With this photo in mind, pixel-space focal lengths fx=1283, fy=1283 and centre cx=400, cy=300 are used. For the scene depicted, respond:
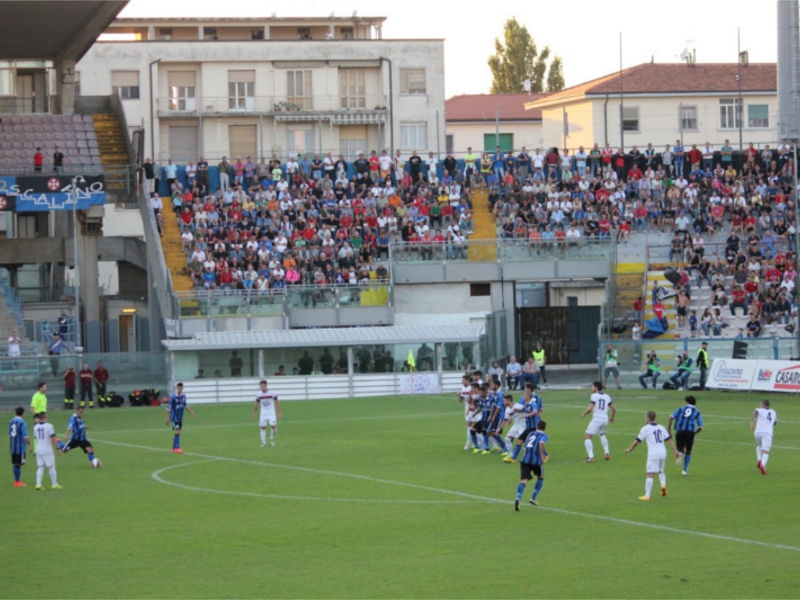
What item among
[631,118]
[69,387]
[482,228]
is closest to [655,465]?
[69,387]

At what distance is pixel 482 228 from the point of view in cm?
5831

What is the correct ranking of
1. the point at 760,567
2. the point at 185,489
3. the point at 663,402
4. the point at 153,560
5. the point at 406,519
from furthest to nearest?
the point at 663,402
the point at 185,489
the point at 406,519
the point at 153,560
the point at 760,567

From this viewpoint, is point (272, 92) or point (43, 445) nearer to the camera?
point (43, 445)

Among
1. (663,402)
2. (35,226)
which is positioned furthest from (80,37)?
(663,402)

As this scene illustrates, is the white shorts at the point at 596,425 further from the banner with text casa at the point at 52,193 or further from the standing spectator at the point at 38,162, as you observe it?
the standing spectator at the point at 38,162

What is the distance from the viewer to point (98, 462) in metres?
28.8

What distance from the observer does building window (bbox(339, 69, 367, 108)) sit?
78750 mm

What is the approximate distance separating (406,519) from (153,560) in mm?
4807

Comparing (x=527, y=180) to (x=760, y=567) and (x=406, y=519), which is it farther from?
(x=760, y=567)

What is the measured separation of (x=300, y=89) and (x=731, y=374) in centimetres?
4005

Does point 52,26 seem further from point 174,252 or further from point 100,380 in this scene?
point 100,380

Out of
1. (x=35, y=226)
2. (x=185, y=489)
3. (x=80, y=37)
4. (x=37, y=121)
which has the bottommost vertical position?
(x=185, y=489)

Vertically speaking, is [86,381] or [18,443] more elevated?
[18,443]

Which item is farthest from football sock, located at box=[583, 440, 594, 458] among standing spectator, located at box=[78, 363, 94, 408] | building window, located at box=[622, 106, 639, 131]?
building window, located at box=[622, 106, 639, 131]
